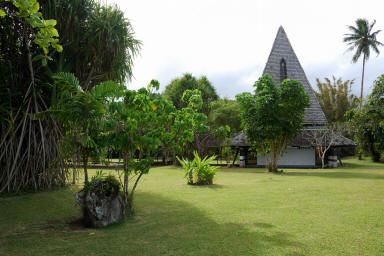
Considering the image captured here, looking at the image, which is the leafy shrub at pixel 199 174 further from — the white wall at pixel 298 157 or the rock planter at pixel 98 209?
the white wall at pixel 298 157

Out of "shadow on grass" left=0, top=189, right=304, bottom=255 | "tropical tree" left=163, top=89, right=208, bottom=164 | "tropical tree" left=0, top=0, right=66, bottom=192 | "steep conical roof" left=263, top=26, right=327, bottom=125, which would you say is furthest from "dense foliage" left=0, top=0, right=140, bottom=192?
"steep conical roof" left=263, top=26, right=327, bottom=125

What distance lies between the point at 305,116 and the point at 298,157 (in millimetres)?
2968

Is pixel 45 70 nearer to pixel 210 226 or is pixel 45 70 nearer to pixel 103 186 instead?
pixel 103 186

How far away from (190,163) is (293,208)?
213 inches

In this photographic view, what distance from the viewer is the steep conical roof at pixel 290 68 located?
75.9 ft

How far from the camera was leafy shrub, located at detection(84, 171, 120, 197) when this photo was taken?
5.75 m

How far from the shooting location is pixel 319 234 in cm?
503

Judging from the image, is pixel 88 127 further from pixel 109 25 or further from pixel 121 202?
pixel 109 25

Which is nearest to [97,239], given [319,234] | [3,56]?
[319,234]

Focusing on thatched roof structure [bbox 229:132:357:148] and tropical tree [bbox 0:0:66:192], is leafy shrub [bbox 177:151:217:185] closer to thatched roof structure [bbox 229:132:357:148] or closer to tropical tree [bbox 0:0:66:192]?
tropical tree [bbox 0:0:66:192]

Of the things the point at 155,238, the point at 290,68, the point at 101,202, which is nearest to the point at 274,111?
the point at 290,68

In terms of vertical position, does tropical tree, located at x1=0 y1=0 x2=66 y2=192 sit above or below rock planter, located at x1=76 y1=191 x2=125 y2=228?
above

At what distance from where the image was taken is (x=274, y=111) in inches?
658

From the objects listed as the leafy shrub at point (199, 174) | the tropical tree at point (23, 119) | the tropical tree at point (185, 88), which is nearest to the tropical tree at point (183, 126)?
the tropical tree at point (23, 119)
